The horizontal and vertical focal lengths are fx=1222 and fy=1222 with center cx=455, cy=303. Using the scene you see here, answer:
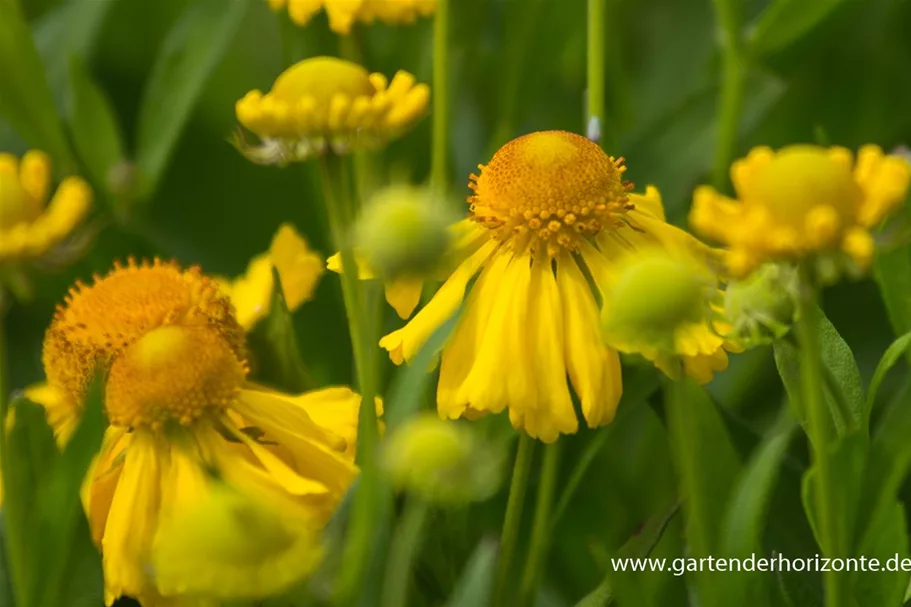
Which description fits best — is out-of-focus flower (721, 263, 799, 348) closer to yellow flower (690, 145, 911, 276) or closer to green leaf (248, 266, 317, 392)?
yellow flower (690, 145, 911, 276)

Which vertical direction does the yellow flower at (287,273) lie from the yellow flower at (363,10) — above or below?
below

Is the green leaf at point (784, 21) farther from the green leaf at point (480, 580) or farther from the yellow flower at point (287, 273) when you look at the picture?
the green leaf at point (480, 580)

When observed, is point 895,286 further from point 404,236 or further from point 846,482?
point 404,236

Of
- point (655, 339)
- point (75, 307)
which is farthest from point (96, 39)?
point (655, 339)

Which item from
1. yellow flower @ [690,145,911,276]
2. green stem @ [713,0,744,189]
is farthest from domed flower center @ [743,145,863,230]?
green stem @ [713,0,744,189]

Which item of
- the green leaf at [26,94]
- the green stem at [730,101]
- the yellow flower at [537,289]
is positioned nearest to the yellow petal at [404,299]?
the yellow flower at [537,289]

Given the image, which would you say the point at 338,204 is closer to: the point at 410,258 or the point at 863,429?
the point at 410,258
